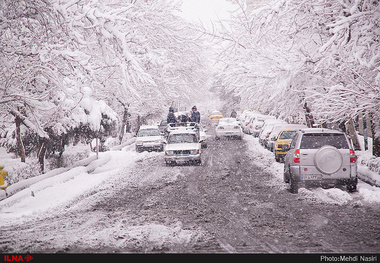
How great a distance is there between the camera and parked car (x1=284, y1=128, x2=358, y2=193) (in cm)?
1111

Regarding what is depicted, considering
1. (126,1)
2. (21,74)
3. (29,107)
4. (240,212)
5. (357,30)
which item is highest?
(126,1)

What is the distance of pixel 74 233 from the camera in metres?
7.89

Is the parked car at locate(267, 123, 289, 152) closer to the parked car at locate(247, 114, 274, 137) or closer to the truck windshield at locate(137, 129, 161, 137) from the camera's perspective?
the truck windshield at locate(137, 129, 161, 137)

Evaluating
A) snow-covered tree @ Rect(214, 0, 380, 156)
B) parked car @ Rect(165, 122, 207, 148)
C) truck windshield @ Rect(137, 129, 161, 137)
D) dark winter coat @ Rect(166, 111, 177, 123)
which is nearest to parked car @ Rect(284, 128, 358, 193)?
snow-covered tree @ Rect(214, 0, 380, 156)

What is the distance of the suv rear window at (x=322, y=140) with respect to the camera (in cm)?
1146

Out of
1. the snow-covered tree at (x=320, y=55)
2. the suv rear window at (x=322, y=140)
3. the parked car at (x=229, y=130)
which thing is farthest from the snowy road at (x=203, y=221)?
the parked car at (x=229, y=130)

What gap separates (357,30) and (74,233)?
29.3 ft

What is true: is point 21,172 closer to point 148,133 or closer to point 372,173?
point 372,173

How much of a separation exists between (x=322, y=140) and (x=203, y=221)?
15.6ft

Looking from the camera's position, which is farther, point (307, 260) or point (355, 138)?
point (355, 138)

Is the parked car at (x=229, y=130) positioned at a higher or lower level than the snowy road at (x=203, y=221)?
higher

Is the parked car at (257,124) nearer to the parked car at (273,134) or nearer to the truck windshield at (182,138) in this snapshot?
the parked car at (273,134)

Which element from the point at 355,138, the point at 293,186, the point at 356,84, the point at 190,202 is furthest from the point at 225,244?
the point at 355,138

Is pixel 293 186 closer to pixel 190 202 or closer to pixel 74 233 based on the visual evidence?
pixel 190 202
